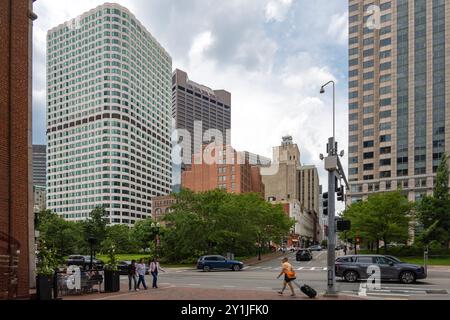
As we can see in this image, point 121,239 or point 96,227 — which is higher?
point 96,227

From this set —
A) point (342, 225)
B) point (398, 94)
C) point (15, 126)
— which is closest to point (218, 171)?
point (398, 94)

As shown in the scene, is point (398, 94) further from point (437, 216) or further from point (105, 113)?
point (105, 113)

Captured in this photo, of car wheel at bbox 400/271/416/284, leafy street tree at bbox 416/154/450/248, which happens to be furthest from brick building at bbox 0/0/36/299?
leafy street tree at bbox 416/154/450/248

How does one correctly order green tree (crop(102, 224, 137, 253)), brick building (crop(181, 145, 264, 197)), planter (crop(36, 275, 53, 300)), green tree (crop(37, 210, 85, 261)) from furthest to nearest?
brick building (crop(181, 145, 264, 197)) < green tree (crop(102, 224, 137, 253)) < green tree (crop(37, 210, 85, 261)) < planter (crop(36, 275, 53, 300))

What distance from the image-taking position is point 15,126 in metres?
18.2

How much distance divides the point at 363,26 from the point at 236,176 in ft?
193

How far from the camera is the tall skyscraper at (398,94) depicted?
108m

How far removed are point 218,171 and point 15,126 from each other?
5100 inches

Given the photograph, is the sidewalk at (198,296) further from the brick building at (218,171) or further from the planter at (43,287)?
the brick building at (218,171)

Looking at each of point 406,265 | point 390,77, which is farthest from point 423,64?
point 406,265

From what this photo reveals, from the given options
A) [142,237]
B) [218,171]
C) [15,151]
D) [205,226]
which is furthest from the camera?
[218,171]

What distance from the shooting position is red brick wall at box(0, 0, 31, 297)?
1753 centimetres

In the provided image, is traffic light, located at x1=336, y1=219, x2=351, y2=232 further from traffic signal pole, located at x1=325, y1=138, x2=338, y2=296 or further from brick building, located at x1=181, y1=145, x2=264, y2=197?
brick building, located at x1=181, y1=145, x2=264, y2=197

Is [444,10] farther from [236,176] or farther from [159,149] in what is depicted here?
[159,149]
